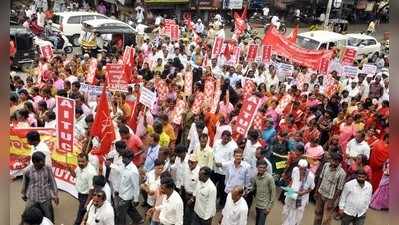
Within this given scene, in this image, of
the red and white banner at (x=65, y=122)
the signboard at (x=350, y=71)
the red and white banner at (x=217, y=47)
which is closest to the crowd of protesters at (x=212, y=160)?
the red and white banner at (x=65, y=122)

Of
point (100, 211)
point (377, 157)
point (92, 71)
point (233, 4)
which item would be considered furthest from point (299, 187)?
point (233, 4)

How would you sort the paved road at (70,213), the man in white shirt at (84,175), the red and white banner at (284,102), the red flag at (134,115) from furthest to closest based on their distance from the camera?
1. the red and white banner at (284,102)
2. the red flag at (134,115)
3. the paved road at (70,213)
4. the man in white shirt at (84,175)

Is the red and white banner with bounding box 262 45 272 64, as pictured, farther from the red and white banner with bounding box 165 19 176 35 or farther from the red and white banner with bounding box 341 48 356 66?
the red and white banner with bounding box 165 19 176 35

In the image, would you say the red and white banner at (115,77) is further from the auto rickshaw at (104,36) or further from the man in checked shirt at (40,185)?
the auto rickshaw at (104,36)

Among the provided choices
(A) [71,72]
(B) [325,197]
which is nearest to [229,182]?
(B) [325,197]

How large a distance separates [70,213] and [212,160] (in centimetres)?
215

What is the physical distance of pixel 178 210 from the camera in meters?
5.00

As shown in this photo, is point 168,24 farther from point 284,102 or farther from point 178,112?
point 178,112

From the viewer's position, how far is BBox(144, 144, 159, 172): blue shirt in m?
6.22

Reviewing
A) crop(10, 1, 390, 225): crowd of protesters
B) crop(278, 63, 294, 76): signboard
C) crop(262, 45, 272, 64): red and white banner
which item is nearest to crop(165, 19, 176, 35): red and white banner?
crop(262, 45, 272, 64): red and white banner

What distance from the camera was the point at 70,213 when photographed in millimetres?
7051

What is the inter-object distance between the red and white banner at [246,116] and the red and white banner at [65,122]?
2.27 m

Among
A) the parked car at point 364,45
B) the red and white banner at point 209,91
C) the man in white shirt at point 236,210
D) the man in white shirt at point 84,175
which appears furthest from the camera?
the parked car at point 364,45

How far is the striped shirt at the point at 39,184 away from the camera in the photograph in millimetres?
5297
